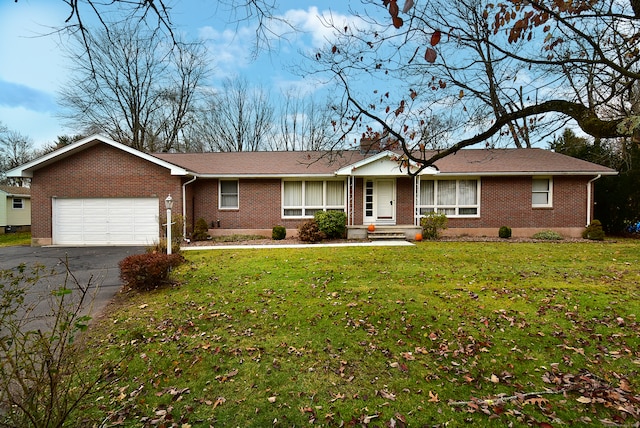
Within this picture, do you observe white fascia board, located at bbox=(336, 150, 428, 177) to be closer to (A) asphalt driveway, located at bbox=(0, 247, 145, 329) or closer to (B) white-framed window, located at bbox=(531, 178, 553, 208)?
(B) white-framed window, located at bbox=(531, 178, 553, 208)

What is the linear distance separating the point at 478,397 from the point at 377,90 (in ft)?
13.5

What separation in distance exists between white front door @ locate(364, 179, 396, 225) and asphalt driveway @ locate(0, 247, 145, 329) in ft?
34.4

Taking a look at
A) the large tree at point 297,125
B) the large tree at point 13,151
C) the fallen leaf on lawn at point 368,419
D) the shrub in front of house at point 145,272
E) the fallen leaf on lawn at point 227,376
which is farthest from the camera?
the large tree at point 13,151

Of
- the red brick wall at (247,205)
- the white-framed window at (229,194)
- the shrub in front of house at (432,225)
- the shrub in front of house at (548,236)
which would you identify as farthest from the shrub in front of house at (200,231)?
the shrub in front of house at (548,236)

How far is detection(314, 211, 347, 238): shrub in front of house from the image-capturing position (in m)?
14.0

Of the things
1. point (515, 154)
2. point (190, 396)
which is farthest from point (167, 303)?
point (515, 154)

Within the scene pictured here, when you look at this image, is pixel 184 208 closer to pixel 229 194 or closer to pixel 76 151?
pixel 229 194

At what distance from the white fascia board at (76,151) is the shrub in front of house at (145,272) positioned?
7.71 metres

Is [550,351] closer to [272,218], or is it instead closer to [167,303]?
[167,303]

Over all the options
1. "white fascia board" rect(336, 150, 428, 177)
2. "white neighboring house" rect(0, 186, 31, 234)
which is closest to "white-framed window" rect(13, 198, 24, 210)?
"white neighboring house" rect(0, 186, 31, 234)

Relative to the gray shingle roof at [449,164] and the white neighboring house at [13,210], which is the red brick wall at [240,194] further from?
the white neighboring house at [13,210]

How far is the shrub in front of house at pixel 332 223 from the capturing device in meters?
14.0

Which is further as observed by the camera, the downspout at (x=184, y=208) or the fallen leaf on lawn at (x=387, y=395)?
the downspout at (x=184, y=208)

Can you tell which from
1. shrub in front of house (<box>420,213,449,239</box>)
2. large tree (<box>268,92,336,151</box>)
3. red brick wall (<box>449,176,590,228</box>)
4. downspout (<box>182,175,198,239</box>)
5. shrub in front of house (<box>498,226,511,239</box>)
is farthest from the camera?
large tree (<box>268,92,336,151</box>)
